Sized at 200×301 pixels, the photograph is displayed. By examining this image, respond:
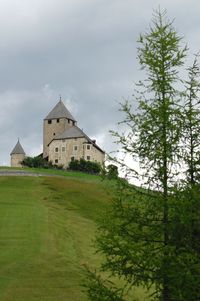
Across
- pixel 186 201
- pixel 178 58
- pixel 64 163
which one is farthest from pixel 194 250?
pixel 64 163

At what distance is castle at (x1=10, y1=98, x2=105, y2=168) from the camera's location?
122 metres

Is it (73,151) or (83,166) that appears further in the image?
(73,151)

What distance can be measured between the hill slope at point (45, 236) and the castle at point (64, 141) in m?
34.5

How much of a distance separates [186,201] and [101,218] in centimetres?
322

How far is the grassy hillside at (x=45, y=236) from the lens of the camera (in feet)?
98.8

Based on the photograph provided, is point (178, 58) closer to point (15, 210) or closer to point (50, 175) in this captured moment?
point (15, 210)

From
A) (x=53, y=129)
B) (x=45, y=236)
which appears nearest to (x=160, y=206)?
(x=45, y=236)

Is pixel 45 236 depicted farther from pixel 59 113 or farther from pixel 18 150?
pixel 18 150

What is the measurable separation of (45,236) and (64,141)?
77.3 m

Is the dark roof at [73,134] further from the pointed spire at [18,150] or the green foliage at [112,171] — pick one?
the green foliage at [112,171]

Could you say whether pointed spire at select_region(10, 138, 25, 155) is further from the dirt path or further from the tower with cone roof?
the dirt path

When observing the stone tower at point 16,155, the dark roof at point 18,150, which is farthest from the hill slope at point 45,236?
the dark roof at point 18,150

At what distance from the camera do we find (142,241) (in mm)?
16156

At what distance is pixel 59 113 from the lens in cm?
13175
